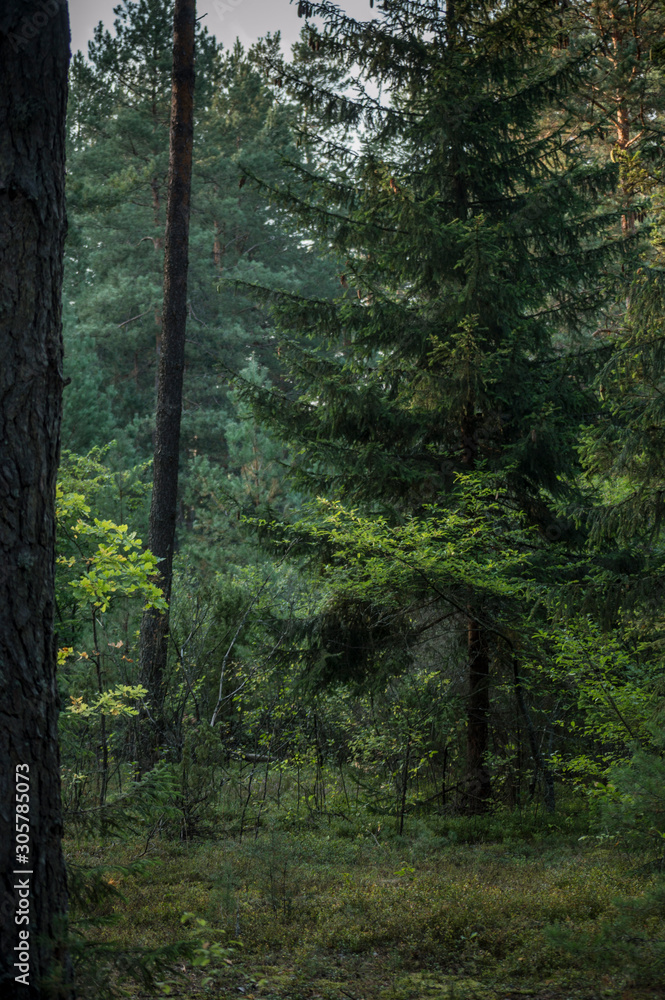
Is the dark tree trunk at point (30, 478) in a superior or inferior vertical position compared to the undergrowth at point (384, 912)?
superior

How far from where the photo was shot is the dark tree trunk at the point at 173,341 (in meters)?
9.20

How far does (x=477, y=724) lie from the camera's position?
8711 millimetres

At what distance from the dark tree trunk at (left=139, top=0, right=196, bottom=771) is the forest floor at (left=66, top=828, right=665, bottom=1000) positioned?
3.08m

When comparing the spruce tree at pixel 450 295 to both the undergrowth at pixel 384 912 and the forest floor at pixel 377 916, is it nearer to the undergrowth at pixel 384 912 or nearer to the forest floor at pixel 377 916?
the undergrowth at pixel 384 912

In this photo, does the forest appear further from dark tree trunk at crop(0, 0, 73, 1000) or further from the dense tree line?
dark tree trunk at crop(0, 0, 73, 1000)

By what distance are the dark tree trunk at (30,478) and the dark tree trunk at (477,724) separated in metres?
6.32

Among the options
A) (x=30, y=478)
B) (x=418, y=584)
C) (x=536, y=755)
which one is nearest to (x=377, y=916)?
(x=418, y=584)

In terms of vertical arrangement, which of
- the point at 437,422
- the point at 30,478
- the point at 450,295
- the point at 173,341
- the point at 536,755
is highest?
the point at 450,295

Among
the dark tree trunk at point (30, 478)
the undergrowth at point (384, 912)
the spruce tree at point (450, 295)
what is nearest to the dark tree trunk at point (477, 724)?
the spruce tree at point (450, 295)

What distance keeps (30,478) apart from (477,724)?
7045mm

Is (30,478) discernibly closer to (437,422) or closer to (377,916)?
(377,916)

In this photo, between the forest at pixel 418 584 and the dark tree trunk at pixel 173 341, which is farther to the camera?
the dark tree trunk at pixel 173 341

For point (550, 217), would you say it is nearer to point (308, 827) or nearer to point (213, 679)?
point (213, 679)

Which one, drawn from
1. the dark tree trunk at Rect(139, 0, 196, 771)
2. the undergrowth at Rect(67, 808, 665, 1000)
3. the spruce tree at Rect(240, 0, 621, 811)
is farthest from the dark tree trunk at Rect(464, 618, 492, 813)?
the dark tree trunk at Rect(139, 0, 196, 771)
